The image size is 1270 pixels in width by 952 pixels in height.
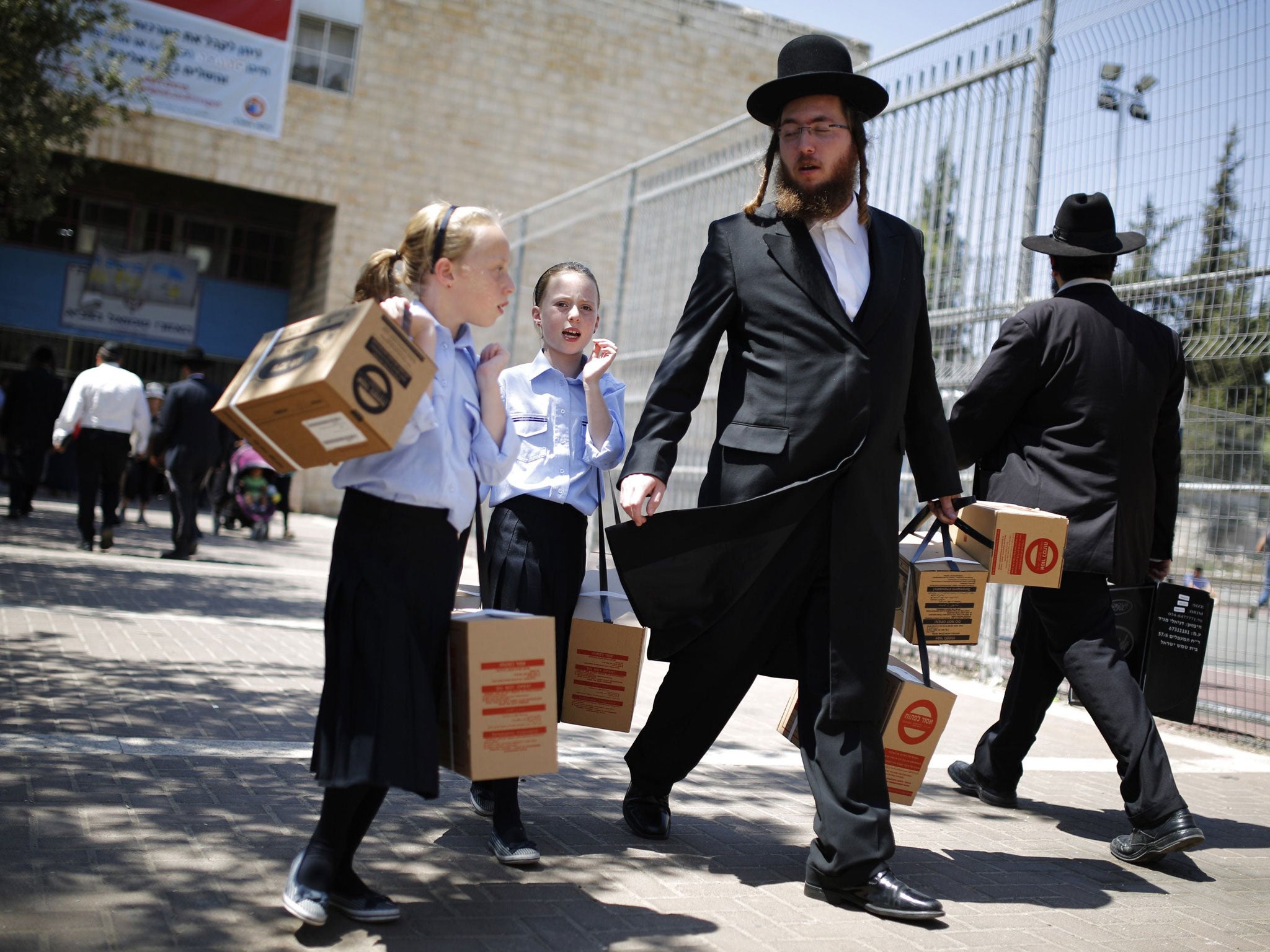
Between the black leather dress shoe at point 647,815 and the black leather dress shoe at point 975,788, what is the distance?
1.63 meters

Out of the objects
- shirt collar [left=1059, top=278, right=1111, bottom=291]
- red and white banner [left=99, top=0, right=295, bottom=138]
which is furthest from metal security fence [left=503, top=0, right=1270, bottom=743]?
red and white banner [left=99, top=0, right=295, bottom=138]

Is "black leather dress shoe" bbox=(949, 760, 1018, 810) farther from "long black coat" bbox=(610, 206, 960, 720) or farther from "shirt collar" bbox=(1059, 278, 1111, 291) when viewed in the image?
"shirt collar" bbox=(1059, 278, 1111, 291)

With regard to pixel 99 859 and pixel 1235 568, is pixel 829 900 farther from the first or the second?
pixel 1235 568

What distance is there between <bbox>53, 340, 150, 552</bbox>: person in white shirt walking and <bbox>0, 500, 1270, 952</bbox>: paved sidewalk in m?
5.68

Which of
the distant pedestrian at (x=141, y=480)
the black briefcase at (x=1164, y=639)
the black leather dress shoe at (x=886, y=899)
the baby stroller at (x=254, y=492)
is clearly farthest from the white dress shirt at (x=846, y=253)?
the distant pedestrian at (x=141, y=480)

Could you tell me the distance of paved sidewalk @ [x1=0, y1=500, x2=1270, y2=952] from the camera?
10.1 feet

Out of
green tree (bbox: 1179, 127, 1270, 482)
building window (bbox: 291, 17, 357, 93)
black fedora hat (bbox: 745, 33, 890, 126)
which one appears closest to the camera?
black fedora hat (bbox: 745, 33, 890, 126)

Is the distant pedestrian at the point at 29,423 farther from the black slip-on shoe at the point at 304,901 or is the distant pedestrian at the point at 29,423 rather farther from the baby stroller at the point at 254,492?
the black slip-on shoe at the point at 304,901

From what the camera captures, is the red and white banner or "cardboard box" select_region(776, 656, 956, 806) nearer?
"cardboard box" select_region(776, 656, 956, 806)

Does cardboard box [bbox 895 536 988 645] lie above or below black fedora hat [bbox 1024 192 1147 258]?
below

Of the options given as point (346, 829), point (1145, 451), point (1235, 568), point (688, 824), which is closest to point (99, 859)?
point (346, 829)

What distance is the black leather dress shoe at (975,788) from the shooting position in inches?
197

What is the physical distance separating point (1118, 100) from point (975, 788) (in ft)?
15.6

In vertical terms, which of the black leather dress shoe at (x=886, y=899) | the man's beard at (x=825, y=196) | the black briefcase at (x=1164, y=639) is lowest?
the black leather dress shoe at (x=886, y=899)
